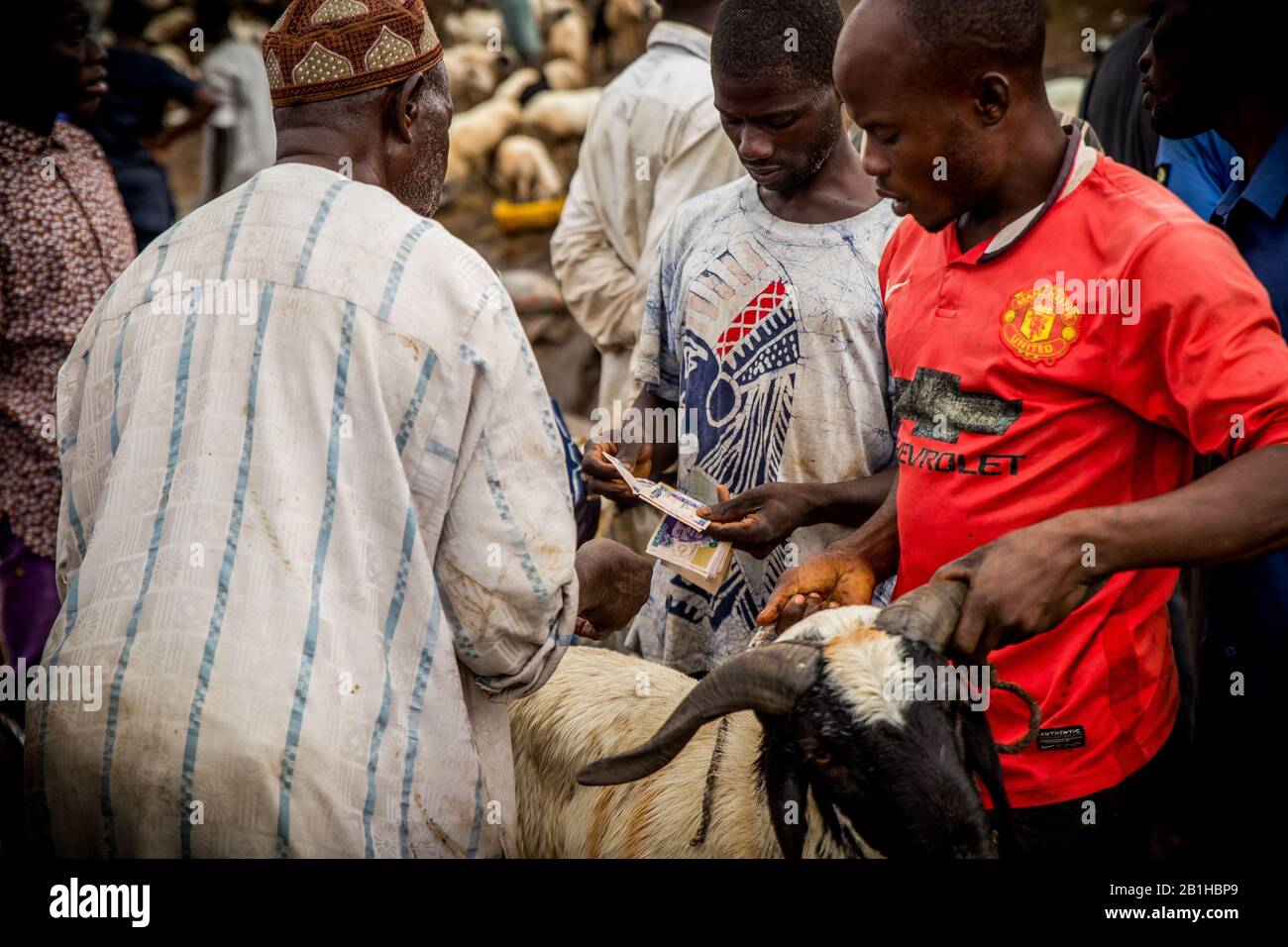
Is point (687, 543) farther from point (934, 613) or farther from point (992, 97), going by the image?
point (992, 97)

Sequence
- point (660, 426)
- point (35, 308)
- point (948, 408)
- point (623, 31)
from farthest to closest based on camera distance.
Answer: point (623, 31), point (35, 308), point (660, 426), point (948, 408)

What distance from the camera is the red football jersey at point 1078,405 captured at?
2.31 metres

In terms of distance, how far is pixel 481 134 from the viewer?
1328cm

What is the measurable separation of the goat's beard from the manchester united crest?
1346mm

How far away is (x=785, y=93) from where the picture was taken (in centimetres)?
345

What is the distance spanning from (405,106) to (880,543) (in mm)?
1499

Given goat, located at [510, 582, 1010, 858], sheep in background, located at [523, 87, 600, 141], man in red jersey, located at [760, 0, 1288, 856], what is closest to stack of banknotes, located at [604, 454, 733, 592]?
goat, located at [510, 582, 1010, 858]

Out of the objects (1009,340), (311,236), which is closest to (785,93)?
(1009,340)

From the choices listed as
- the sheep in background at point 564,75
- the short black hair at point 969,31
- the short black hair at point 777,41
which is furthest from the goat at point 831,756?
the sheep in background at point 564,75

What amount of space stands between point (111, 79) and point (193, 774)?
639 centimetres

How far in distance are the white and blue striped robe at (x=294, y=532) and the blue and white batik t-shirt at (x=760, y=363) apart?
1042 mm

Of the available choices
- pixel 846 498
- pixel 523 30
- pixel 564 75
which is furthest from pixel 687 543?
pixel 523 30

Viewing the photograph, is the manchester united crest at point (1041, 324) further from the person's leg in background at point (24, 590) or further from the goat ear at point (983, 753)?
the person's leg in background at point (24, 590)

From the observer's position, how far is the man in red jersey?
2273mm
